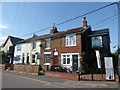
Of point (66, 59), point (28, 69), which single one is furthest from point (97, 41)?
point (28, 69)

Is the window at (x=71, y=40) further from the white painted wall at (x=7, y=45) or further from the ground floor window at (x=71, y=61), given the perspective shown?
the white painted wall at (x=7, y=45)

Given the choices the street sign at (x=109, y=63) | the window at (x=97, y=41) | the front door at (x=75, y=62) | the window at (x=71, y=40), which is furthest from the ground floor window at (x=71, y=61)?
the street sign at (x=109, y=63)

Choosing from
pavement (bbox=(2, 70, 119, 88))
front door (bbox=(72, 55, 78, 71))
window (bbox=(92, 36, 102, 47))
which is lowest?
pavement (bbox=(2, 70, 119, 88))

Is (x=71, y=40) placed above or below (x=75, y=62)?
above

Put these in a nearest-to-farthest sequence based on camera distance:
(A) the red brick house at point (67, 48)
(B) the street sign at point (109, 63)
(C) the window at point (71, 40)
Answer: (B) the street sign at point (109, 63) → (A) the red brick house at point (67, 48) → (C) the window at point (71, 40)

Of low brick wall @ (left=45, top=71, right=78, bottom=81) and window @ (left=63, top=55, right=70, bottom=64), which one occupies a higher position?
window @ (left=63, top=55, right=70, bottom=64)

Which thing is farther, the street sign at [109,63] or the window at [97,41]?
the window at [97,41]

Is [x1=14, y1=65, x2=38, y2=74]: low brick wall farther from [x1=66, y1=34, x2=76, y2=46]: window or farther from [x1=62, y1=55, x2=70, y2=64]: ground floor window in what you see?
[x1=66, y1=34, x2=76, y2=46]: window

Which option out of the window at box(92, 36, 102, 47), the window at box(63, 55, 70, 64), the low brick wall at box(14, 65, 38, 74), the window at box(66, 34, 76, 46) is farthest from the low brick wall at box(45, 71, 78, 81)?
the window at box(92, 36, 102, 47)

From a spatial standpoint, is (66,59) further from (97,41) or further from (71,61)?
(97,41)

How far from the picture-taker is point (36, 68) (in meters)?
15.6

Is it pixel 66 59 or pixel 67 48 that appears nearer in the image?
pixel 66 59

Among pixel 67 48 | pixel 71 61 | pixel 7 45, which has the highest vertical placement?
pixel 7 45

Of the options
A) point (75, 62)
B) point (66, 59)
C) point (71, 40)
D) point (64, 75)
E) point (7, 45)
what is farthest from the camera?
point (7, 45)
